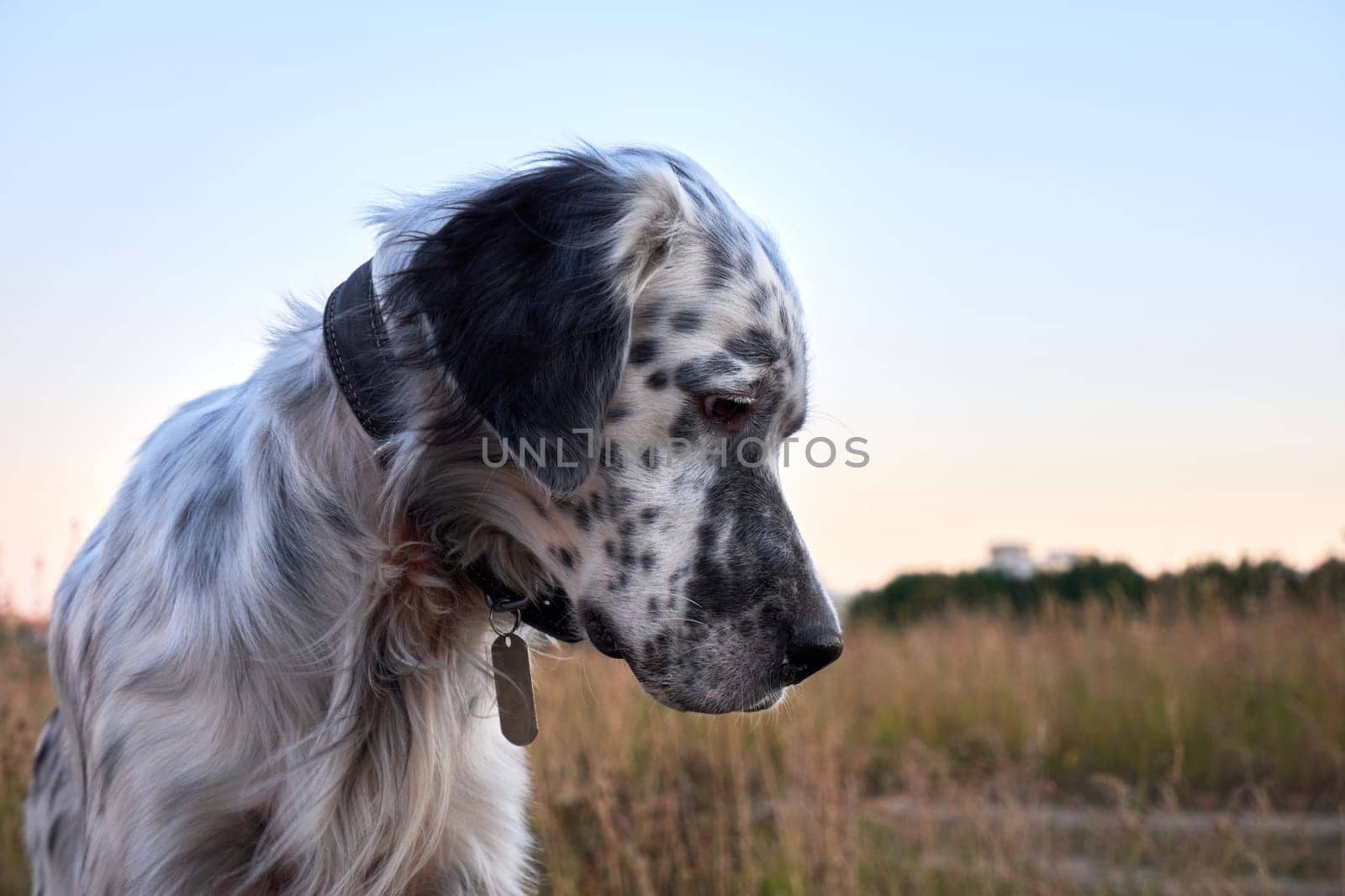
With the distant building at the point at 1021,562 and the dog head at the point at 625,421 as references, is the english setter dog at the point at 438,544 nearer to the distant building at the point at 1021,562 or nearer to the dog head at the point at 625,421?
the dog head at the point at 625,421

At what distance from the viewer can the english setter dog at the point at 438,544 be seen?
2.09 m

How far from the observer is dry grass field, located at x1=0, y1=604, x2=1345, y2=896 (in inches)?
151

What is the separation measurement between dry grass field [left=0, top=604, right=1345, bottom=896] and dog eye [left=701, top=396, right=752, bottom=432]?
0.66 meters

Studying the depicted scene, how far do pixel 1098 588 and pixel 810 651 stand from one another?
1398 cm

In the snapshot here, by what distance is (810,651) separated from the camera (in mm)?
2154

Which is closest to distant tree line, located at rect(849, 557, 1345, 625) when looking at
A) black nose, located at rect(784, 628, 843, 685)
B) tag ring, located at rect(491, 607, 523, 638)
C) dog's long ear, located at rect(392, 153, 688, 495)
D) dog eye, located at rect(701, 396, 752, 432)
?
black nose, located at rect(784, 628, 843, 685)

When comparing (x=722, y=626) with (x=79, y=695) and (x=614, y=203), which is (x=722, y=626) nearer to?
Answer: (x=614, y=203)

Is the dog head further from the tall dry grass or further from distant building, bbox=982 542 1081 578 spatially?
distant building, bbox=982 542 1081 578

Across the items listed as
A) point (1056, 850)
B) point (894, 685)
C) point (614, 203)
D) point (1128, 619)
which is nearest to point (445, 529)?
point (614, 203)

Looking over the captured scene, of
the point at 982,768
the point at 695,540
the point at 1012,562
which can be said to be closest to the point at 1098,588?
the point at 1012,562

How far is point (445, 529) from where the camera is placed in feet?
7.43

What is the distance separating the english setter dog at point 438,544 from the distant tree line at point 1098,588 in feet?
22.4

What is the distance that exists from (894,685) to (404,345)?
630 centimetres

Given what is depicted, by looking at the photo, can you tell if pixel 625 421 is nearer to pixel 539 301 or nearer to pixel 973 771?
pixel 539 301
